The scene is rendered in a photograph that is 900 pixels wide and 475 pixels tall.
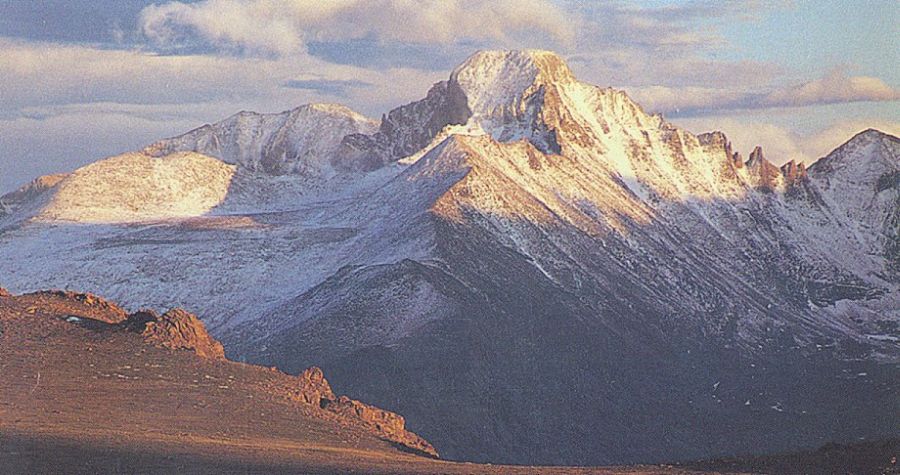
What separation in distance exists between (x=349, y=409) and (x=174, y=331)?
25.1 feet

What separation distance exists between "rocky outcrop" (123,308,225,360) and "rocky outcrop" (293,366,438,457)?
12.9 feet

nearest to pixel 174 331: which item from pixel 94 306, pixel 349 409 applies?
pixel 94 306

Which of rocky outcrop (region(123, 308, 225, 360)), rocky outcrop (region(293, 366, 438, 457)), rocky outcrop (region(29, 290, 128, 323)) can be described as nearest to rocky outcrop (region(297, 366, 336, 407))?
rocky outcrop (region(293, 366, 438, 457))

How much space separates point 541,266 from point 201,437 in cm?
14072

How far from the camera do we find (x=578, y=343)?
18112cm

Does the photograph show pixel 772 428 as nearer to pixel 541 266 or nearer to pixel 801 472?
pixel 541 266

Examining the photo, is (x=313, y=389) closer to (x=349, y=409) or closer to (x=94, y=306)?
(x=349, y=409)

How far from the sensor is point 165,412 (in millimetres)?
57094

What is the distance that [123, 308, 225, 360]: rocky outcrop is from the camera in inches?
2522

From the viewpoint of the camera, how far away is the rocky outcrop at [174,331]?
64062mm

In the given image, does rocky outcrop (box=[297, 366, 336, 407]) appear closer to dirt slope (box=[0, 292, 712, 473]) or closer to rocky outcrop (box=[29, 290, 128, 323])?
dirt slope (box=[0, 292, 712, 473])

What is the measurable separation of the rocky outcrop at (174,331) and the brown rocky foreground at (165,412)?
7 centimetres

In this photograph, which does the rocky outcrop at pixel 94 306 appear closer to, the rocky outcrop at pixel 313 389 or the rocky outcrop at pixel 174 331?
the rocky outcrop at pixel 174 331

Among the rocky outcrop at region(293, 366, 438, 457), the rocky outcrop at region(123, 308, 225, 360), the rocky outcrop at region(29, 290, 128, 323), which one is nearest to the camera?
the rocky outcrop at region(293, 366, 438, 457)
